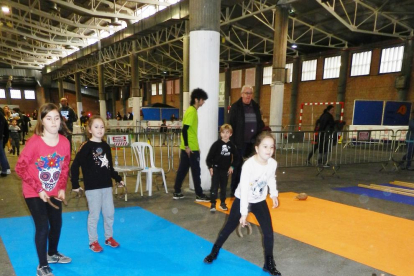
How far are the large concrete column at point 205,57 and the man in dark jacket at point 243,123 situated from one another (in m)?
0.92

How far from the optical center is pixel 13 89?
41000 millimetres

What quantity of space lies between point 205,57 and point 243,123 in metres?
1.70

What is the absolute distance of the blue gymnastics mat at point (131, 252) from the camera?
10.4 ft

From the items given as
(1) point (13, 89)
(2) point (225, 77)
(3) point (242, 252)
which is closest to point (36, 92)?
(1) point (13, 89)

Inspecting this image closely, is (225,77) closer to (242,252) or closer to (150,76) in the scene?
(150,76)

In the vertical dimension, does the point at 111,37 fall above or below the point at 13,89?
above

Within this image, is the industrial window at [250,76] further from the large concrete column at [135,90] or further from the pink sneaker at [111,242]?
the pink sneaker at [111,242]

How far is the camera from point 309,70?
2341 cm

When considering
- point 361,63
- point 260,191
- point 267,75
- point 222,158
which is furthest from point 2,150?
point 267,75

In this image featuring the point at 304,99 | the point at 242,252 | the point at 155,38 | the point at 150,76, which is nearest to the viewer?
the point at 242,252

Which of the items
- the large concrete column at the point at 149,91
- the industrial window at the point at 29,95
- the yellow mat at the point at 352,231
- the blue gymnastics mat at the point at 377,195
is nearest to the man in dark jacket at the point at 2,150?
the yellow mat at the point at 352,231

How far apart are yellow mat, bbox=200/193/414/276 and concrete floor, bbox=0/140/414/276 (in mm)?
225

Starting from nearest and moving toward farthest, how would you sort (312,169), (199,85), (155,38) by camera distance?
(199,85)
(312,169)
(155,38)

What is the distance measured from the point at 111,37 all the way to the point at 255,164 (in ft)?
74.9
